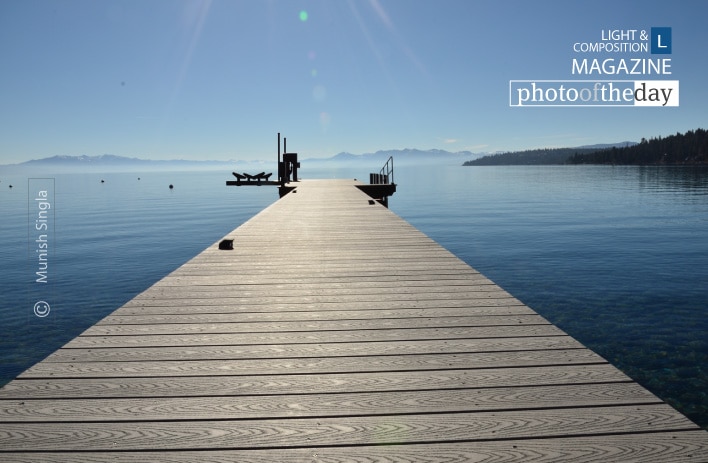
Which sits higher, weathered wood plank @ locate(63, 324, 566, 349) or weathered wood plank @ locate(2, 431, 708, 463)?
weathered wood plank @ locate(63, 324, 566, 349)

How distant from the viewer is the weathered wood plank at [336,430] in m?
2.21

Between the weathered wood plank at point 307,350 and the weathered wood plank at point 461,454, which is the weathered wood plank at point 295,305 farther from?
the weathered wood plank at point 461,454

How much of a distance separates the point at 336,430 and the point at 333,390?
0.39 meters

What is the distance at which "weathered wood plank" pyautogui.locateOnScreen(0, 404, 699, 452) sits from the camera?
221 cm

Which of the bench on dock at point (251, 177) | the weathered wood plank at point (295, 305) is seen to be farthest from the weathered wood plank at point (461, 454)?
the bench on dock at point (251, 177)

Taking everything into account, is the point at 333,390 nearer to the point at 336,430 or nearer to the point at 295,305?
the point at 336,430

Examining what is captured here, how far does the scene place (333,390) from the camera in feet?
8.82

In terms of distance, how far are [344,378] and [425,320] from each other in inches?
49.5

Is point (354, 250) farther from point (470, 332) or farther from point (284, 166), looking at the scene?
point (284, 166)

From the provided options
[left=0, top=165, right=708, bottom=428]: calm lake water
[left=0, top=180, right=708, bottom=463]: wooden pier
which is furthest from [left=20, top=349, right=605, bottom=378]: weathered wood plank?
[left=0, top=165, right=708, bottom=428]: calm lake water

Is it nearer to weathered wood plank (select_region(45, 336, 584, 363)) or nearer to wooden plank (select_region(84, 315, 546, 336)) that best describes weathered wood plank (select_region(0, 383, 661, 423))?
weathered wood plank (select_region(45, 336, 584, 363))

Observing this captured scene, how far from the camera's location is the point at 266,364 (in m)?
3.06

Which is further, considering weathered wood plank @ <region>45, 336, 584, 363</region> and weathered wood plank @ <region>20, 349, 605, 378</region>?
weathered wood plank @ <region>45, 336, 584, 363</region>

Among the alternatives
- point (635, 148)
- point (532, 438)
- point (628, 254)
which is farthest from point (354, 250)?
point (635, 148)
